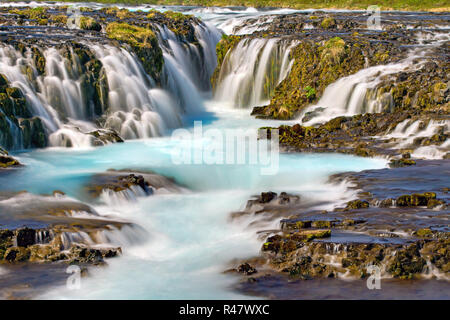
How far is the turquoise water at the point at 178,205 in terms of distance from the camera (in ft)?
40.8

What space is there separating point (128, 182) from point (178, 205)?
69.5 inches

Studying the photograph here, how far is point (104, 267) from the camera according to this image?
43.2 ft

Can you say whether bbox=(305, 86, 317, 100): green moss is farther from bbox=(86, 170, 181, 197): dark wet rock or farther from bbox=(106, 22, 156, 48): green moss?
bbox=(86, 170, 181, 197): dark wet rock

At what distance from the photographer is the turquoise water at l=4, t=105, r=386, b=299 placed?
1245 centimetres

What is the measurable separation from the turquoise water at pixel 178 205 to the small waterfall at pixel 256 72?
8.61 m

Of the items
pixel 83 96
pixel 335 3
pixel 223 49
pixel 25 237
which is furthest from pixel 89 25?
pixel 335 3

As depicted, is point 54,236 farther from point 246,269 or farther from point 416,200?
point 416,200

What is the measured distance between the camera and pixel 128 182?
1878cm

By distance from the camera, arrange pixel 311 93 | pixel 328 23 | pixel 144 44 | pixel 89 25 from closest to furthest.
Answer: pixel 311 93 < pixel 144 44 < pixel 89 25 < pixel 328 23

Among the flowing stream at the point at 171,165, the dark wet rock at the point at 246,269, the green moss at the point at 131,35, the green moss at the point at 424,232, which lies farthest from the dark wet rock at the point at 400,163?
the green moss at the point at 131,35

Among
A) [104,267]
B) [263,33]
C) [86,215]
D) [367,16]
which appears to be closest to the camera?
[104,267]

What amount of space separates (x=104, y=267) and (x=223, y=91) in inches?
955
